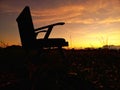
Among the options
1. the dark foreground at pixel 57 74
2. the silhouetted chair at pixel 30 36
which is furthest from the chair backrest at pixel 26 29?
the dark foreground at pixel 57 74

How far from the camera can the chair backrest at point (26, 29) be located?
6.50 meters

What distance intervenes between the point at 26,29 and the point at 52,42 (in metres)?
0.72

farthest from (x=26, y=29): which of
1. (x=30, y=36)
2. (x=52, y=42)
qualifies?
(x=52, y=42)

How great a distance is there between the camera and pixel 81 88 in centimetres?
594

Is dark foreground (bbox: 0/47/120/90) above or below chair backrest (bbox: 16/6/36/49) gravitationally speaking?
below

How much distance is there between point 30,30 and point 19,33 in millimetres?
533

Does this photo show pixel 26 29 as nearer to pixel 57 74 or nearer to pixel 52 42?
pixel 52 42

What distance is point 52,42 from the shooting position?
6.64 meters

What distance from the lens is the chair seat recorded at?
645 cm

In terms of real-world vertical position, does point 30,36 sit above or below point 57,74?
above

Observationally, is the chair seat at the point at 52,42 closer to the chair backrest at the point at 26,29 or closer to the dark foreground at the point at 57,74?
the chair backrest at the point at 26,29

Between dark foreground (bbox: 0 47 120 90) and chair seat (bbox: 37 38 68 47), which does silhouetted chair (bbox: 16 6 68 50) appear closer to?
chair seat (bbox: 37 38 68 47)

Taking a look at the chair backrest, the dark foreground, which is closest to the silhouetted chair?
the chair backrest

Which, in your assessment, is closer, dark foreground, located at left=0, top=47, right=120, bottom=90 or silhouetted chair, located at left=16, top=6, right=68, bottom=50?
dark foreground, located at left=0, top=47, right=120, bottom=90
